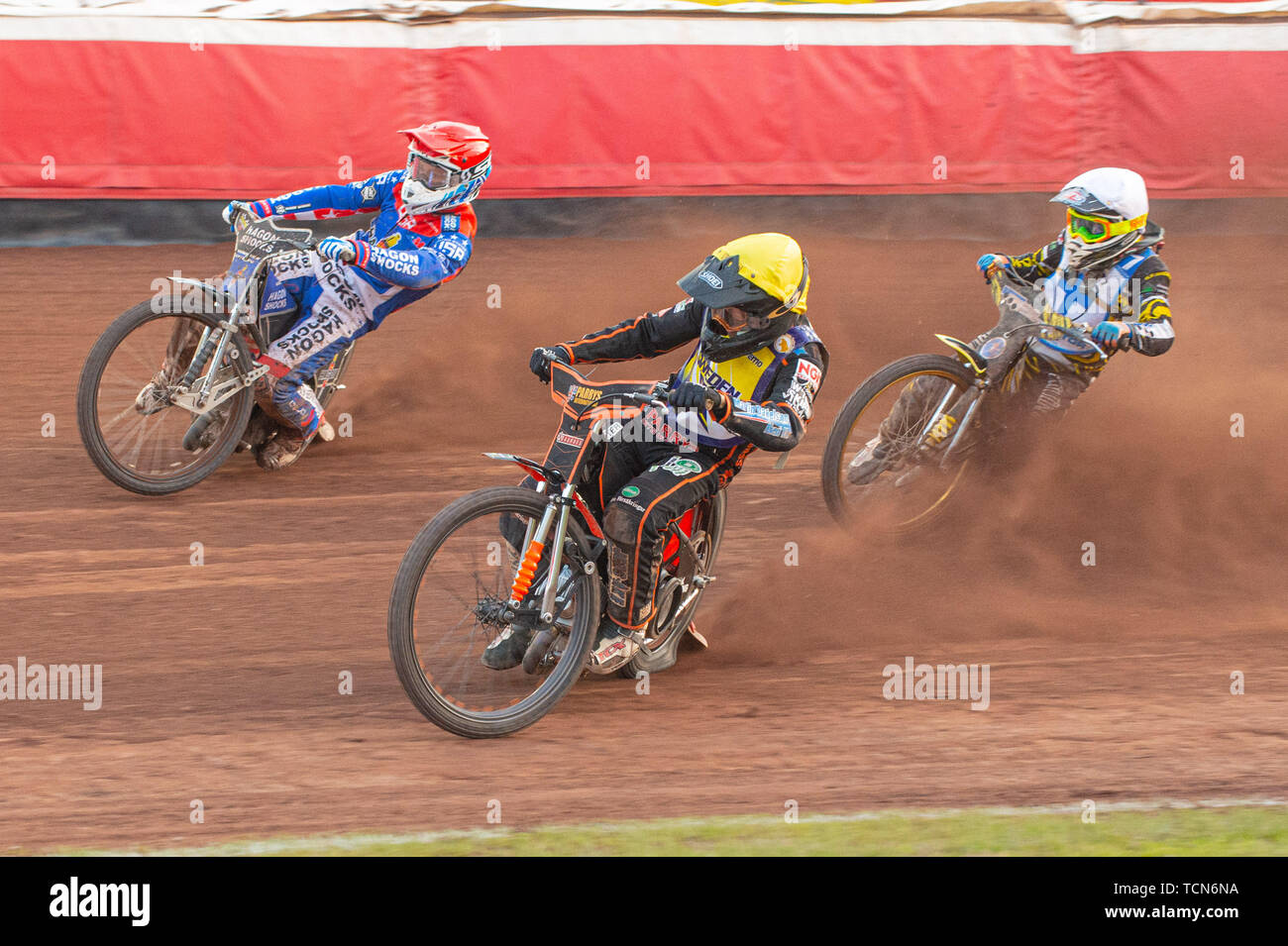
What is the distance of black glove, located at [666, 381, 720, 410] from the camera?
4.78m

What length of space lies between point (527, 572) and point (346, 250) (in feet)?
10.4

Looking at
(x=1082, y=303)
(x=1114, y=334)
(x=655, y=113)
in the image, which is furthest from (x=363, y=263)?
(x=655, y=113)

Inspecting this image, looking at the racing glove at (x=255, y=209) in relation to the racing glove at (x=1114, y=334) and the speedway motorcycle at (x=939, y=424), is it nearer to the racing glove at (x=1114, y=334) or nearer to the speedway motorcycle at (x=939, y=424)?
the speedway motorcycle at (x=939, y=424)

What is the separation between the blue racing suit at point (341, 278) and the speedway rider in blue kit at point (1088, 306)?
2.70m

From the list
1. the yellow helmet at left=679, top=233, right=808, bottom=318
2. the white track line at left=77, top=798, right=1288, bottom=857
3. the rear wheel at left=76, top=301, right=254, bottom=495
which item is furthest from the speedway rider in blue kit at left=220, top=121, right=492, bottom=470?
the white track line at left=77, top=798, right=1288, bottom=857

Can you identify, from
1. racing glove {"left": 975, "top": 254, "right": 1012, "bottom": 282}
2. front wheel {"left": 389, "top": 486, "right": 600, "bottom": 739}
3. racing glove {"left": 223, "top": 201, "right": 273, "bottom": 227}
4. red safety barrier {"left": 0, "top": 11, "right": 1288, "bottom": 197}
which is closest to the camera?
front wheel {"left": 389, "top": 486, "right": 600, "bottom": 739}

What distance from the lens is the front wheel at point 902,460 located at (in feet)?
23.0

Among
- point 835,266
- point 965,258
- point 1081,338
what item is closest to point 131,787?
point 1081,338

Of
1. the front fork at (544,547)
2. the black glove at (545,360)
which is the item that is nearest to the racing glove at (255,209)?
the black glove at (545,360)

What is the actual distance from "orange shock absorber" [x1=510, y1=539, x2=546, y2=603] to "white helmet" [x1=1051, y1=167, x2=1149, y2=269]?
3731 mm

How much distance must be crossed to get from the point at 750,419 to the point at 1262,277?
10.2m

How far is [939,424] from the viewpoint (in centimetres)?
720

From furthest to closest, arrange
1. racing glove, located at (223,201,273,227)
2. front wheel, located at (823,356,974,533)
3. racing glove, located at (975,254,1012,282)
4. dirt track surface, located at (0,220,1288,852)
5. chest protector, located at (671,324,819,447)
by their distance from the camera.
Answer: racing glove, located at (223,201,273,227) → racing glove, located at (975,254,1012,282) → front wheel, located at (823,356,974,533) → chest protector, located at (671,324,819,447) → dirt track surface, located at (0,220,1288,852)

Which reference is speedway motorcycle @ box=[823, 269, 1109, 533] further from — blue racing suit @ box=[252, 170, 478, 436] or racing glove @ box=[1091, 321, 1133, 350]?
blue racing suit @ box=[252, 170, 478, 436]
